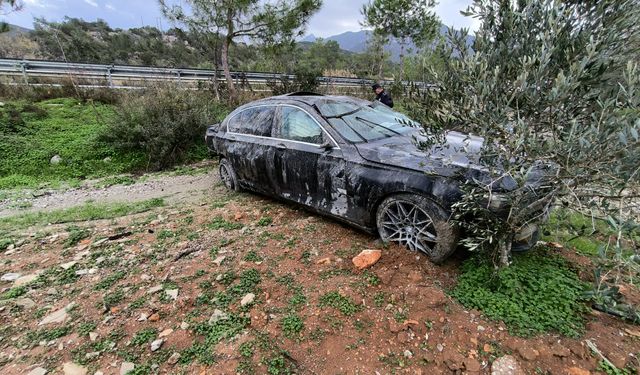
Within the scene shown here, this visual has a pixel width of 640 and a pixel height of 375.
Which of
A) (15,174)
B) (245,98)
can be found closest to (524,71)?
(15,174)

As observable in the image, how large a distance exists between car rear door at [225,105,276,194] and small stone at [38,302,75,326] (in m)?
2.74

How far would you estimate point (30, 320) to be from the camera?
2971 mm

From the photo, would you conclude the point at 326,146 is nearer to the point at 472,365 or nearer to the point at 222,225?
the point at 222,225

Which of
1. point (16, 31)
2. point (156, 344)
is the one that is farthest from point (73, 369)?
point (16, 31)

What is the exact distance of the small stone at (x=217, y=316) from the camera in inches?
110

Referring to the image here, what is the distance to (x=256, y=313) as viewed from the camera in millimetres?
2852

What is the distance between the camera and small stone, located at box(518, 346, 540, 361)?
2272mm

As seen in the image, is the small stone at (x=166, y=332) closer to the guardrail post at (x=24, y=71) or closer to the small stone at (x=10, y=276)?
the small stone at (x=10, y=276)

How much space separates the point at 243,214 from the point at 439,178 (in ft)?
9.81

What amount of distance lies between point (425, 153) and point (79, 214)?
18.5 ft

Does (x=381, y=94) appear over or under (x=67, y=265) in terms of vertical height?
over

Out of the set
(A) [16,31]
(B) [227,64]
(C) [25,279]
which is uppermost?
(A) [16,31]

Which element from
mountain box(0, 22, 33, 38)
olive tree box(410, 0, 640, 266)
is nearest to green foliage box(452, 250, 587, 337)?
olive tree box(410, 0, 640, 266)

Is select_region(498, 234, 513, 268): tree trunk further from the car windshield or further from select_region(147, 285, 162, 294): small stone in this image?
select_region(147, 285, 162, 294): small stone
